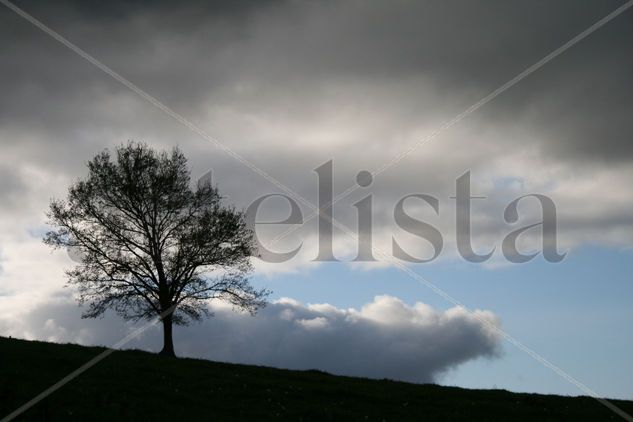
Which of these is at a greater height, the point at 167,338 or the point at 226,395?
the point at 167,338

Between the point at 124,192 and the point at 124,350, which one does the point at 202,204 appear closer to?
the point at 124,192

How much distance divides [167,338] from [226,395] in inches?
662

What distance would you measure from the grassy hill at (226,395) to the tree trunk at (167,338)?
6.16 m

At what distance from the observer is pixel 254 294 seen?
48188 mm

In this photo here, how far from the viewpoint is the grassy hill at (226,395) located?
26.8m

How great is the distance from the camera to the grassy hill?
2677cm

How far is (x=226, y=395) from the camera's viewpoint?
99.7 feet

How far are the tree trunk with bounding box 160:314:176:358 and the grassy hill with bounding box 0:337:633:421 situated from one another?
20.2 feet

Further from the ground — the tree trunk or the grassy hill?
the tree trunk

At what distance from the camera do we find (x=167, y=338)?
46031 mm

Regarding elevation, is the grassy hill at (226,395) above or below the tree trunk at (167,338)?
below

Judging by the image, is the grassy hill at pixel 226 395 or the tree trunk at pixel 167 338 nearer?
the grassy hill at pixel 226 395

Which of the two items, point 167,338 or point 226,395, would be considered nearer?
point 226,395

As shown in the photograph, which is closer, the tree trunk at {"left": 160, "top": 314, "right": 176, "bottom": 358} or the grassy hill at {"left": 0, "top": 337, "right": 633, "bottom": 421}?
the grassy hill at {"left": 0, "top": 337, "right": 633, "bottom": 421}
